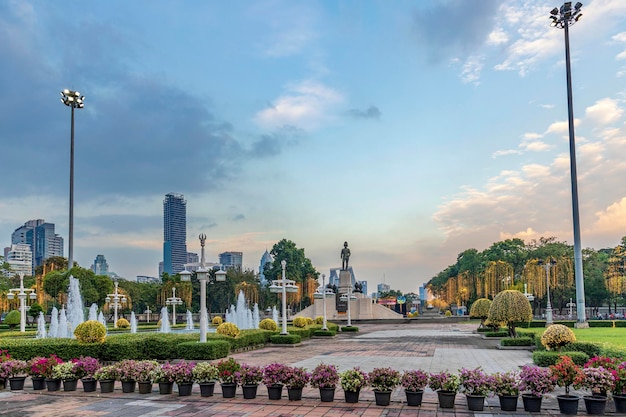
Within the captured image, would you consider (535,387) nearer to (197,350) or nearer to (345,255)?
(197,350)

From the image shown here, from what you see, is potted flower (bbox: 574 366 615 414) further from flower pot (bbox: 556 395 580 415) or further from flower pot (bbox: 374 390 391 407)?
flower pot (bbox: 374 390 391 407)

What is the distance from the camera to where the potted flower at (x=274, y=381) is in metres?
9.39

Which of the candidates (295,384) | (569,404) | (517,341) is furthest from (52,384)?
(517,341)

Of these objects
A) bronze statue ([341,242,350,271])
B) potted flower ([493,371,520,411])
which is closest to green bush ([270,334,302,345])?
potted flower ([493,371,520,411])

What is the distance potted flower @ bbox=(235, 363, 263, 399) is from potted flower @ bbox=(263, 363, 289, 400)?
0.20 meters

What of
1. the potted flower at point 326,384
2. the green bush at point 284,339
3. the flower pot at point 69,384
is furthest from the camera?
the green bush at point 284,339

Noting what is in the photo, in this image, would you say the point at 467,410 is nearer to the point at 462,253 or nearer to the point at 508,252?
the point at 508,252

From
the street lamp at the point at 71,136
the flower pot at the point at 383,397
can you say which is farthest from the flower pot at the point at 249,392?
the street lamp at the point at 71,136

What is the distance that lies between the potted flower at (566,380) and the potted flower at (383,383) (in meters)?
2.59

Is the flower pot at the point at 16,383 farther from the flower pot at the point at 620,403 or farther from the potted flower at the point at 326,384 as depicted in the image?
the flower pot at the point at 620,403

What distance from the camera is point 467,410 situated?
27.5ft

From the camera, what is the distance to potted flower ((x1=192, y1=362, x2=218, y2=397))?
9.77 m

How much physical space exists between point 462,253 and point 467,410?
73546 mm

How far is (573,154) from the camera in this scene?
25.0m
